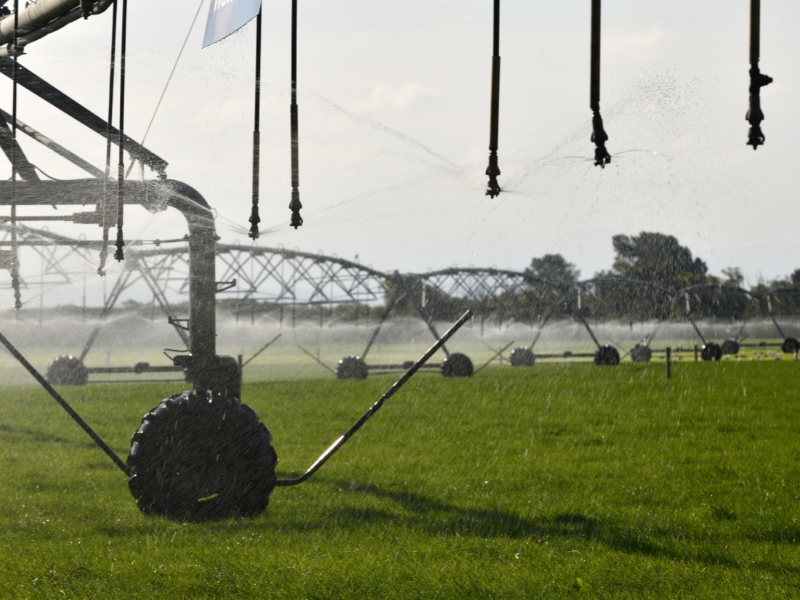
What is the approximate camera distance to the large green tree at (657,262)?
5269 centimetres

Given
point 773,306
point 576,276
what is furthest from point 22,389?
point 773,306

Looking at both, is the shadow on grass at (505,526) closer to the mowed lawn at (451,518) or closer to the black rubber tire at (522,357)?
the mowed lawn at (451,518)

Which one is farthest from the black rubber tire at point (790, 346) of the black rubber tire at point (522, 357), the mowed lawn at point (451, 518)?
the mowed lawn at point (451, 518)

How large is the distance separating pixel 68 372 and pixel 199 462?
23.8 meters

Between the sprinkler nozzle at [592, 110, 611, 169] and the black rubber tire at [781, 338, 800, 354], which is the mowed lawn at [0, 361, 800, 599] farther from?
the black rubber tire at [781, 338, 800, 354]

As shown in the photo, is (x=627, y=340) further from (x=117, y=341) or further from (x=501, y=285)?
(x=117, y=341)

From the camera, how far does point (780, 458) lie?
11531 mm

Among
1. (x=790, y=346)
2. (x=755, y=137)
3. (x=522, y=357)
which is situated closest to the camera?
(x=755, y=137)

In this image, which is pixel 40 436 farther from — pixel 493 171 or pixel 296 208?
pixel 493 171

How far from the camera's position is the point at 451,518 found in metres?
7.93

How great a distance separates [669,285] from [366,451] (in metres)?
57.3

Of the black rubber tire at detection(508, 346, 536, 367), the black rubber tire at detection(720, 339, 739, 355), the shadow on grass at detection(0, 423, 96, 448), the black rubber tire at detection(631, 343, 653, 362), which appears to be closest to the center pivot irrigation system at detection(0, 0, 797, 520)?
the shadow on grass at detection(0, 423, 96, 448)

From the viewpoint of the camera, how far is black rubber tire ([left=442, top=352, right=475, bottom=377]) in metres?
34.3

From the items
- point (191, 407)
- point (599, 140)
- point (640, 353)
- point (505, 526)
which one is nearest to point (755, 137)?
point (599, 140)
